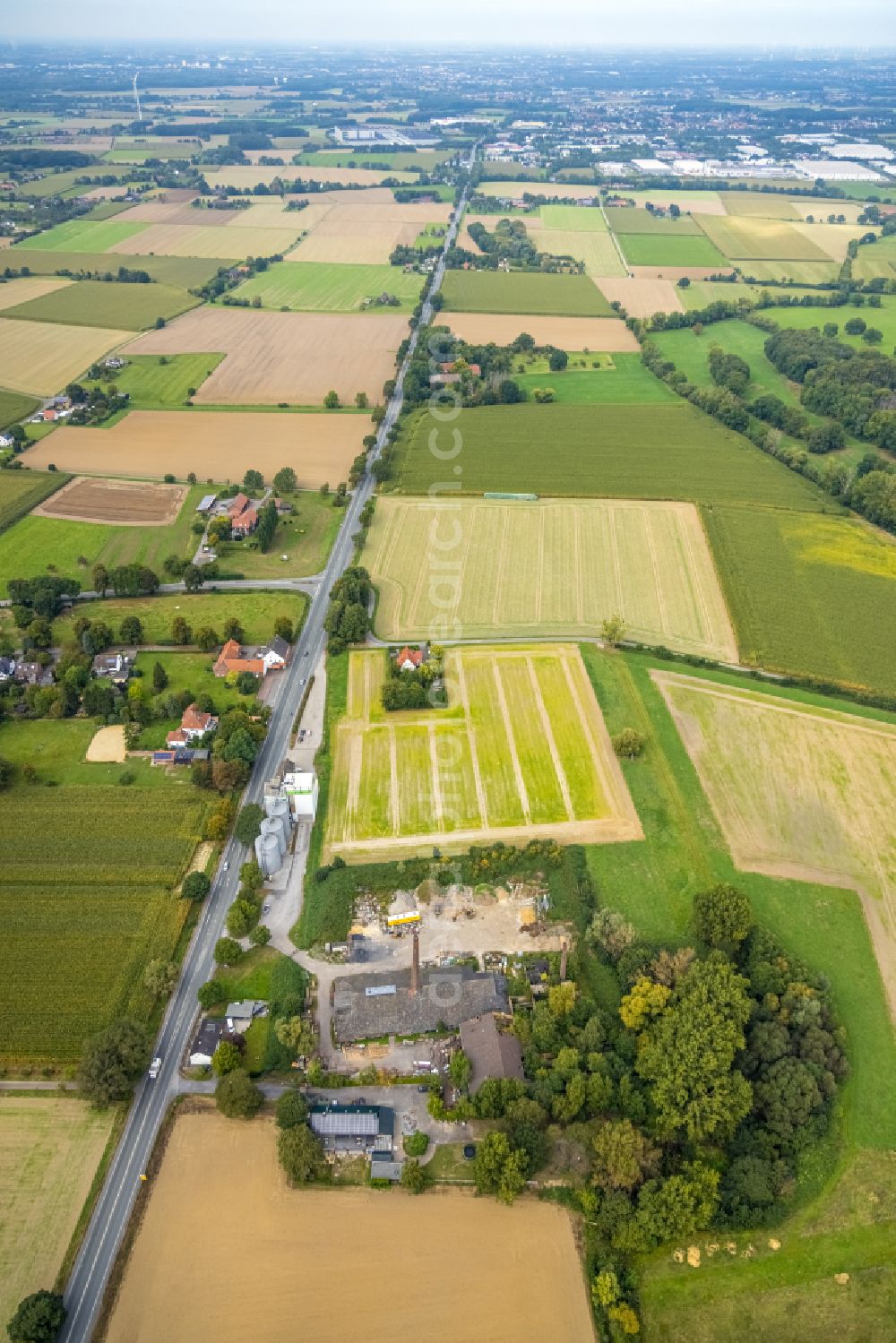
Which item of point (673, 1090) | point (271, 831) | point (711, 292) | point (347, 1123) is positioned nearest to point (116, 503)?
point (271, 831)

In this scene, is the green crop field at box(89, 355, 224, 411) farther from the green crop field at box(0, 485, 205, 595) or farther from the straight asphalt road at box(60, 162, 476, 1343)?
the straight asphalt road at box(60, 162, 476, 1343)

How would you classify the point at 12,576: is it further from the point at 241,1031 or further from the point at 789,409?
the point at 789,409

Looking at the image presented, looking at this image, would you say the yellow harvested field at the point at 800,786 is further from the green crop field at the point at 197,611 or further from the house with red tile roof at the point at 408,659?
the green crop field at the point at 197,611

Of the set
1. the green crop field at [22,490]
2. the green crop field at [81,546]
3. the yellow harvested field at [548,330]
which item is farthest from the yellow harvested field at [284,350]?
the green crop field at [81,546]

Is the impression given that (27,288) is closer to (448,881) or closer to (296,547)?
(296,547)

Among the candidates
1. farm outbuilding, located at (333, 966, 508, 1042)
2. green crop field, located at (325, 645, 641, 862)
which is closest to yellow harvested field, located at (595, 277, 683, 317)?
green crop field, located at (325, 645, 641, 862)
